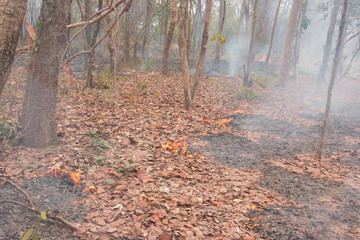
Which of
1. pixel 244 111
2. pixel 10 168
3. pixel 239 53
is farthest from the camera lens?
pixel 239 53

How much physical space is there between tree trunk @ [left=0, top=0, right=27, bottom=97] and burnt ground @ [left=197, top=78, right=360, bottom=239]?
3.09 meters

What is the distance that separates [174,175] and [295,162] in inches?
110

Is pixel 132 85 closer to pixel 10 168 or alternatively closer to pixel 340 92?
pixel 10 168

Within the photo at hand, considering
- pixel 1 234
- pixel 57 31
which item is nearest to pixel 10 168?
pixel 1 234

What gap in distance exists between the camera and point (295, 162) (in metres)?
5.25

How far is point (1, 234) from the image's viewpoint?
2207mm

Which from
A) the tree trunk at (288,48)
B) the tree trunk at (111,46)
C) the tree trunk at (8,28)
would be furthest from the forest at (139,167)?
the tree trunk at (288,48)

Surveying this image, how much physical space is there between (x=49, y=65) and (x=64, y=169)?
1.50 meters

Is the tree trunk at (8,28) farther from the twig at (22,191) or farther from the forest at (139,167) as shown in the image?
the twig at (22,191)

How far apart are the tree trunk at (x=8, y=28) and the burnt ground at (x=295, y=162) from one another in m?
3.09

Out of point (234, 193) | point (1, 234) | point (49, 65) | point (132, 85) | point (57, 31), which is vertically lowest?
point (234, 193)

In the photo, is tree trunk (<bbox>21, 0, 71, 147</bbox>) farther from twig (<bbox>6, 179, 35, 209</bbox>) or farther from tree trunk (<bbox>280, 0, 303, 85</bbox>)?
tree trunk (<bbox>280, 0, 303, 85</bbox>)

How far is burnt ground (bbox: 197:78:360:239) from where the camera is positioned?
3111mm

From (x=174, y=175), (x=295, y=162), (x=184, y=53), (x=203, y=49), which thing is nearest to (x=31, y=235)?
→ (x=174, y=175)
